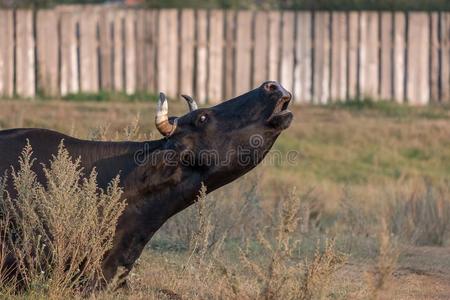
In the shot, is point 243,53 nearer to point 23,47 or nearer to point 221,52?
point 221,52

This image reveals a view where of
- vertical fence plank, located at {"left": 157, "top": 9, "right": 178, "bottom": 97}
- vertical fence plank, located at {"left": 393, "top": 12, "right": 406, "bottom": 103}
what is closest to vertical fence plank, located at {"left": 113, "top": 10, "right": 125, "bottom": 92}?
vertical fence plank, located at {"left": 157, "top": 9, "right": 178, "bottom": 97}

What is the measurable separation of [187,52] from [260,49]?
1.34 metres

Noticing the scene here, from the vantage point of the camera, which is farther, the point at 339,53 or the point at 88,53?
the point at 339,53

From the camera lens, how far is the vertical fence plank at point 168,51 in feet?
77.0

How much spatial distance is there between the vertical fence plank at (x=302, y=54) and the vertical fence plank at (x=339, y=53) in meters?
0.44

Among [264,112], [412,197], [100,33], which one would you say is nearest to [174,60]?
[100,33]

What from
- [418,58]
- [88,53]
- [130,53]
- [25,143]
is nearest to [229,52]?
[130,53]

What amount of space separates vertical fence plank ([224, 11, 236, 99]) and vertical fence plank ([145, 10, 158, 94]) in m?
1.32

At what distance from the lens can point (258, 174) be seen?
13.5 meters

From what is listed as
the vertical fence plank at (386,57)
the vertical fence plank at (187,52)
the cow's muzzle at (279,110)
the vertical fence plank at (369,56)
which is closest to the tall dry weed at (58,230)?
the cow's muzzle at (279,110)

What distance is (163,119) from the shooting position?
8891mm

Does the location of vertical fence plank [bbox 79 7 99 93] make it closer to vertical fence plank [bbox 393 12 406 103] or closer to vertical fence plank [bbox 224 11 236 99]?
vertical fence plank [bbox 224 11 236 99]

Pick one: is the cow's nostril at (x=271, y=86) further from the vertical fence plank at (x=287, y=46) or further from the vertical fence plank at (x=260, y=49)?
the vertical fence plank at (x=287, y=46)

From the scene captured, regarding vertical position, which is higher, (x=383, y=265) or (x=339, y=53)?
(x=339, y=53)
